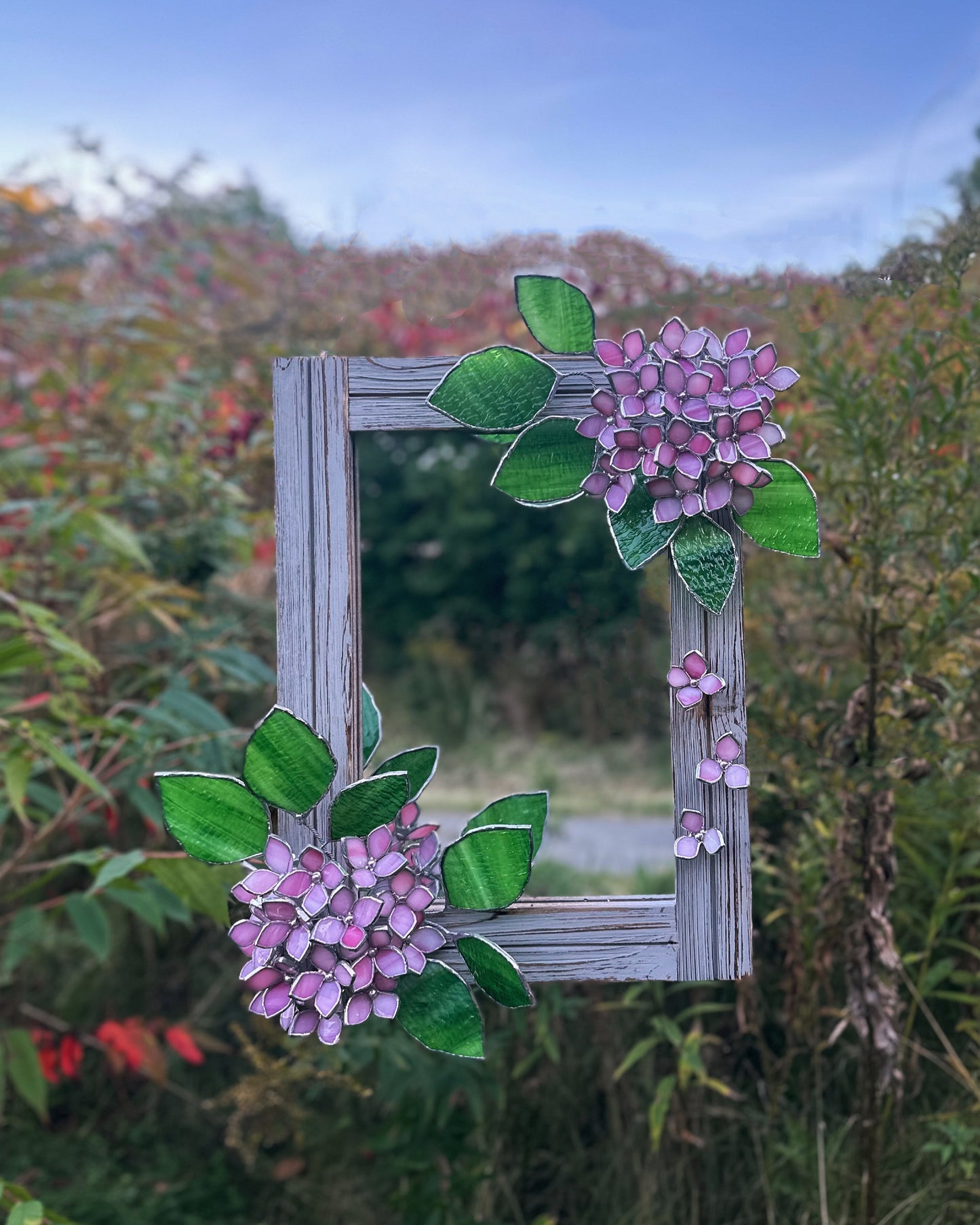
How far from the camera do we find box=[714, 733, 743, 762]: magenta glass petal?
0.90m

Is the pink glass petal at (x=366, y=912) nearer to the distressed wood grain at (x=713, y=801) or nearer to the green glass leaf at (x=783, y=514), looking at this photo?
the distressed wood grain at (x=713, y=801)

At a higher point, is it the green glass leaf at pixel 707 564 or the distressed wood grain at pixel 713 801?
the green glass leaf at pixel 707 564

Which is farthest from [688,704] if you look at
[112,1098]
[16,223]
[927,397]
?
[16,223]

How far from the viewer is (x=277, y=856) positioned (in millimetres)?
865

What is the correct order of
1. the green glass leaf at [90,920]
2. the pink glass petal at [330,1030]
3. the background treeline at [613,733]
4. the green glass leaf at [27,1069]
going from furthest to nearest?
the green glass leaf at [27,1069] < the green glass leaf at [90,920] < the background treeline at [613,733] < the pink glass petal at [330,1030]

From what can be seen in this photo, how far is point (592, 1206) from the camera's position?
1483 millimetres

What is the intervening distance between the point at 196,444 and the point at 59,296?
749mm

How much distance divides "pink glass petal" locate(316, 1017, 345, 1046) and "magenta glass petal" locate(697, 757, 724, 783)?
377 millimetres

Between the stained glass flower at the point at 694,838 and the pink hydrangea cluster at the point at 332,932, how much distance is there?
0.23 metres

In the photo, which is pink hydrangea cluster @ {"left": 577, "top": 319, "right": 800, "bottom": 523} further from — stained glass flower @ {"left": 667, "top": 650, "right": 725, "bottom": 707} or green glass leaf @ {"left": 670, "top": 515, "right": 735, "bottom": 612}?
stained glass flower @ {"left": 667, "top": 650, "right": 725, "bottom": 707}

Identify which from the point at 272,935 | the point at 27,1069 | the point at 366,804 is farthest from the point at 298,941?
the point at 27,1069

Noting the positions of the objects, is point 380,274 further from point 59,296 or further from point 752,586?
point 752,586

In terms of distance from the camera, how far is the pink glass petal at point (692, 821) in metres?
0.91

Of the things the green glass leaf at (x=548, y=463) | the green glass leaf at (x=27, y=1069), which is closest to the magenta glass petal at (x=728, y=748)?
the green glass leaf at (x=548, y=463)
